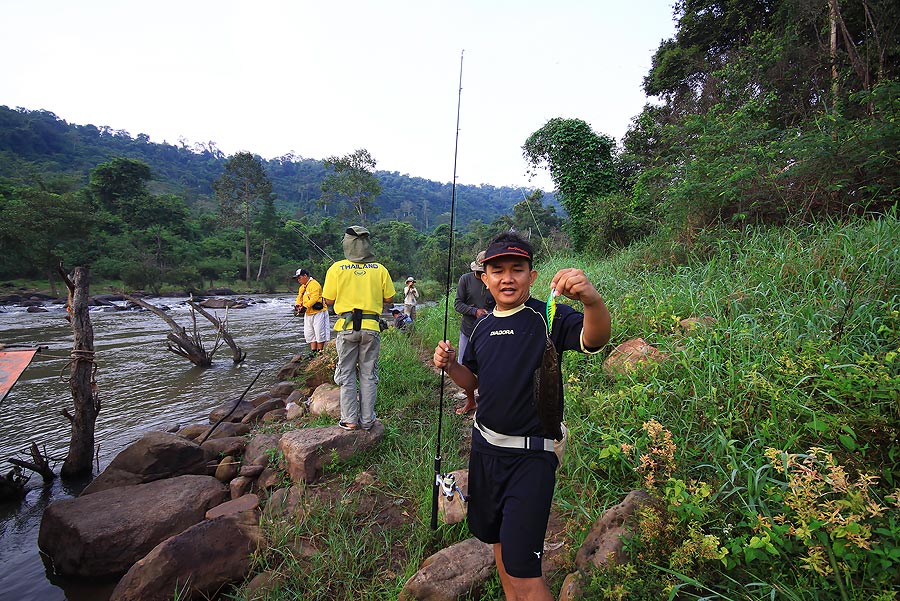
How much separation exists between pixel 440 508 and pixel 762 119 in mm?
9645

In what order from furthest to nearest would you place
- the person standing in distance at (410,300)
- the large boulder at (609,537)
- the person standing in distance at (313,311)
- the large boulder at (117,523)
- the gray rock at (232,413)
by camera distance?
the person standing in distance at (410,300), the person standing in distance at (313,311), the gray rock at (232,413), the large boulder at (117,523), the large boulder at (609,537)

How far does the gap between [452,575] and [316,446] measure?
190cm

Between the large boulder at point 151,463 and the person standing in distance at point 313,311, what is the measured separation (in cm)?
424

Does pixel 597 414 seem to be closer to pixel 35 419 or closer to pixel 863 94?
pixel 863 94

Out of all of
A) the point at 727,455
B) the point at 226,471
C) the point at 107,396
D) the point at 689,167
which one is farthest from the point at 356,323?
the point at 107,396

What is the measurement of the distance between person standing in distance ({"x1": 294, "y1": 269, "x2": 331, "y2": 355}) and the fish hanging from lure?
7.15m

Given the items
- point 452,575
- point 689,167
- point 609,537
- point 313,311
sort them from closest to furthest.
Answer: point 609,537 < point 452,575 < point 689,167 < point 313,311

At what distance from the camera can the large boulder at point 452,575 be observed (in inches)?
82.0

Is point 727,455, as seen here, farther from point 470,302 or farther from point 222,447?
point 222,447

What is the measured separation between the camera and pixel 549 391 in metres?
1.62

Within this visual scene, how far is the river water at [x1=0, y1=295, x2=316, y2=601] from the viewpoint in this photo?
3.29 m

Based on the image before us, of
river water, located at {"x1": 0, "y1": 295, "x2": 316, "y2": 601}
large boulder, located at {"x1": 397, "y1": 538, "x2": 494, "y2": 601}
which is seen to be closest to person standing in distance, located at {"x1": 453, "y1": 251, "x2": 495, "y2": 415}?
large boulder, located at {"x1": 397, "y1": 538, "x2": 494, "y2": 601}

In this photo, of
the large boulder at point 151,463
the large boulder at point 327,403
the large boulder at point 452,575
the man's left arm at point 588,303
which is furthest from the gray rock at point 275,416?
the man's left arm at point 588,303

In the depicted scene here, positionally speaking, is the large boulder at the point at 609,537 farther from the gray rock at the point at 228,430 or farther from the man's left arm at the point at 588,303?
the gray rock at the point at 228,430
